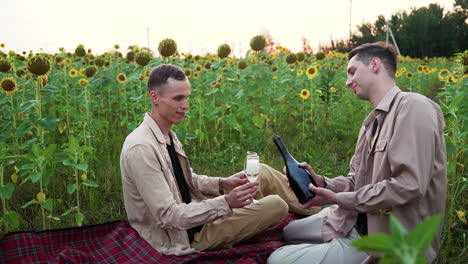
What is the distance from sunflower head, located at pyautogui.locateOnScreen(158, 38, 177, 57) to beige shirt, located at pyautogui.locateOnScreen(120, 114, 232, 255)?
5.47 ft

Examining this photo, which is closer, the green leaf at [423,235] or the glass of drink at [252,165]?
the green leaf at [423,235]

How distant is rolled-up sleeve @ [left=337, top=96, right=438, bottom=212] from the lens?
2.16m

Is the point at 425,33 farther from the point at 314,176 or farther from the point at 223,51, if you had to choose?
the point at 314,176

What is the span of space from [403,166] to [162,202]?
1.28 m

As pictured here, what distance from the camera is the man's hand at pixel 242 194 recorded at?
2615mm

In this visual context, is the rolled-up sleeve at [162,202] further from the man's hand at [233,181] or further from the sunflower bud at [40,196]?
the sunflower bud at [40,196]

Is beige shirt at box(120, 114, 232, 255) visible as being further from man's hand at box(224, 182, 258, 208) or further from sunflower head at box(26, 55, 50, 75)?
sunflower head at box(26, 55, 50, 75)

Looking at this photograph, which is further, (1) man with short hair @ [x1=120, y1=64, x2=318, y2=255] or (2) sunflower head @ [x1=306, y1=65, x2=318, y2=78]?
(2) sunflower head @ [x1=306, y1=65, x2=318, y2=78]

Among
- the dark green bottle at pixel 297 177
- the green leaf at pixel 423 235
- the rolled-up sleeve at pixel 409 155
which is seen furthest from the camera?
the dark green bottle at pixel 297 177

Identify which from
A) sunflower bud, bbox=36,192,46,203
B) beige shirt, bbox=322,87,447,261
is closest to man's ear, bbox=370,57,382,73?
beige shirt, bbox=322,87,447,261

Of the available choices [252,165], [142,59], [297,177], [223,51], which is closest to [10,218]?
[252,165]

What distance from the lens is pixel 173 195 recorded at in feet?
9.32

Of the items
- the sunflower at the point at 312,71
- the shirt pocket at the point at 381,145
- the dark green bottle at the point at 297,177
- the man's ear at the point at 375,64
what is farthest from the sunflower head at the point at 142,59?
the shirt pocket at the point at 381,145

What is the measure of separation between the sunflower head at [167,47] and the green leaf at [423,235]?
13.4 ft
